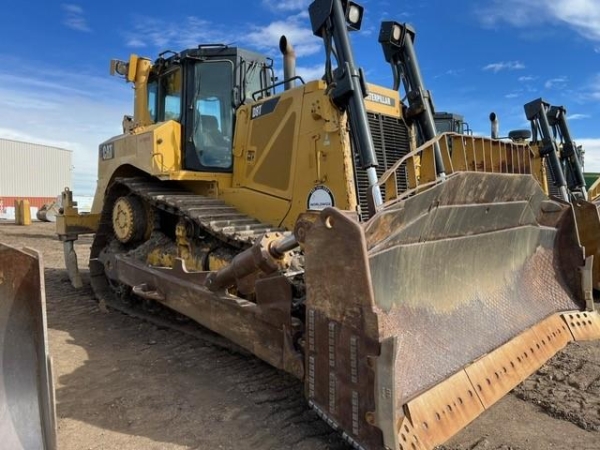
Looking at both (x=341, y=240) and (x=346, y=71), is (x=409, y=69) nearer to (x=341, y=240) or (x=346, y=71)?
(x=346, y=71)

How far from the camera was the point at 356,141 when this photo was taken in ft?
12.7

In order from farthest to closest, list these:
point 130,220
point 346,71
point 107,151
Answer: point 107,151 < point 130,220 < point 346,71

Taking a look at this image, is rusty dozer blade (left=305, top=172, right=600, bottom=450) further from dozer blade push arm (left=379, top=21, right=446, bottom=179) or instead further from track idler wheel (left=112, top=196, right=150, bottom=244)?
track idler wheel (left=112, top=196, right=150, bottom=244)

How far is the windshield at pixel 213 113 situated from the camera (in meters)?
5.52

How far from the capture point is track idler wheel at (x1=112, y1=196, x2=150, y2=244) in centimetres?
573

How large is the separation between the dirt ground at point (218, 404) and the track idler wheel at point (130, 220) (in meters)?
1.34

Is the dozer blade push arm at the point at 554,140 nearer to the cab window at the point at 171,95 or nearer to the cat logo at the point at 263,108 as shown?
the cat logo at the point at 263,108

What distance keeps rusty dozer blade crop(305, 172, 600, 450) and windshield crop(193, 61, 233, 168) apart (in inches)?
118

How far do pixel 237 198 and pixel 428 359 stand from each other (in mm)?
3000

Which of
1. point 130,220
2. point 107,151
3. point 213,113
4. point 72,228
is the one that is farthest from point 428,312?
point 72,228

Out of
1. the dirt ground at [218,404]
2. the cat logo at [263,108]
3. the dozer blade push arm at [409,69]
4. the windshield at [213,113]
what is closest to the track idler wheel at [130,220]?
the windshield at [213,113]

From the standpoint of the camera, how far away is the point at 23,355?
262 cm

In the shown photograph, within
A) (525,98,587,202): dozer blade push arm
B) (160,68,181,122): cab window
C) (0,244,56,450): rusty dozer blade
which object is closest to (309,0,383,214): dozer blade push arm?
(160,68,181,122): cab window

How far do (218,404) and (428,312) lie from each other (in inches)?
62.2
